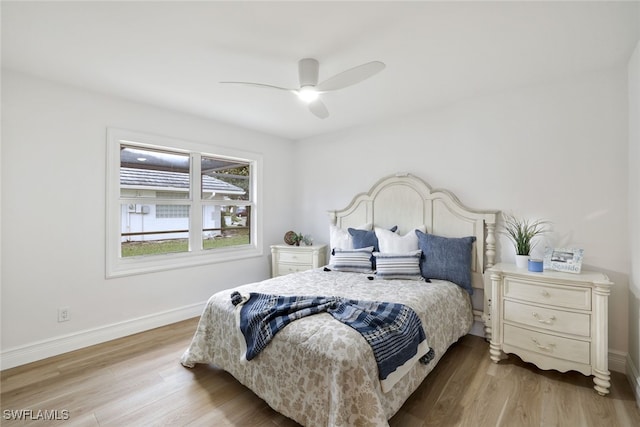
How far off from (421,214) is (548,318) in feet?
4.82

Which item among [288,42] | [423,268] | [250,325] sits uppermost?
[288,42]

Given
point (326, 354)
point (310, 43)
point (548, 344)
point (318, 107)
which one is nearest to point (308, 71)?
point (310, 43)

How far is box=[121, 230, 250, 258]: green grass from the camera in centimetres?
324

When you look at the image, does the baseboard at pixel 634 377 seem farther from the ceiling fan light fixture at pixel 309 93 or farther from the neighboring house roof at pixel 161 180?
the neighboring house roof at pixel 161 180

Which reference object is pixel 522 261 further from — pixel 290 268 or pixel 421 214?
pixel 290 268

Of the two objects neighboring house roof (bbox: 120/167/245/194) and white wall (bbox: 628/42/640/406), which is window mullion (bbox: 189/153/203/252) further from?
white wall (bbox: 628/42/640/406)

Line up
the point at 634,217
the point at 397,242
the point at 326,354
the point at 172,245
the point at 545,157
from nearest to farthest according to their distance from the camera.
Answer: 1. the point at 326,354
2. the point at 634,217
3. the point at 545,157
4. the point at 397,242
5. the point at 172,245

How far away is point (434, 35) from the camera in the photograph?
193 centimetres

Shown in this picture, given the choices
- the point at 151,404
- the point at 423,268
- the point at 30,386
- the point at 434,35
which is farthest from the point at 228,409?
the point at 434,35

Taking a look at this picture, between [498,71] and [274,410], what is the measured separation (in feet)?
10.2

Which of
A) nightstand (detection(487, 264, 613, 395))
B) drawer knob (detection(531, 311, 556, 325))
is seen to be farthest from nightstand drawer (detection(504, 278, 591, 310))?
drawer knob (detection(531, 311, 556, 325))

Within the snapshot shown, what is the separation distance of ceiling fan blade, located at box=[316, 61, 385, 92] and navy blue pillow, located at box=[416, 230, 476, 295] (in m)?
1.75

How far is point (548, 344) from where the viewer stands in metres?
2.20

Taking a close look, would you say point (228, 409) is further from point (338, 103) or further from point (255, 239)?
point (338, 103)
